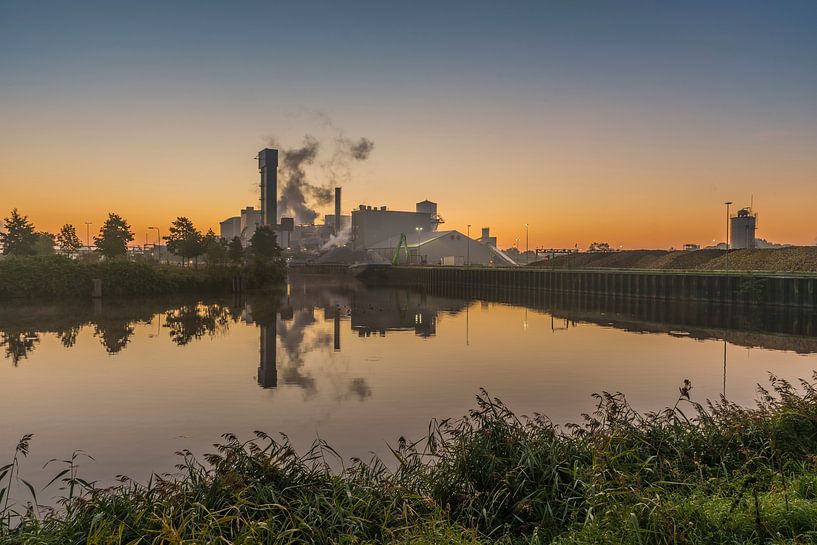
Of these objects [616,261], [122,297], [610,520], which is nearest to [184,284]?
[122,297]

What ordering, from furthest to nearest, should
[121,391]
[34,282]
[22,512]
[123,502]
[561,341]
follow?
[34,282] → [561,341] → [121,391] → [22,512] → [123,502]

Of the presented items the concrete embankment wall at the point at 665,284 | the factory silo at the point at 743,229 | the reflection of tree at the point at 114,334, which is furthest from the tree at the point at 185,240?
the factory silo at the point at 743,229

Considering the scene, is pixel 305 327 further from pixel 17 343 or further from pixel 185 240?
pixel 185 240

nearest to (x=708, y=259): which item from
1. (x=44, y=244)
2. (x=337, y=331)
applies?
(x=337, y=331)

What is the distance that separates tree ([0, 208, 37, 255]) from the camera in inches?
4016

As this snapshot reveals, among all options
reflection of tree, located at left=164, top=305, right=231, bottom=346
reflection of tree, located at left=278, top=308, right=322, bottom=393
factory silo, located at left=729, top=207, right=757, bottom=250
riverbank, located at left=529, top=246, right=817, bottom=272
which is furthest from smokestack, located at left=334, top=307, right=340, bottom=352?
factory silo, located at left=729, top=207, right=757, bottom=250

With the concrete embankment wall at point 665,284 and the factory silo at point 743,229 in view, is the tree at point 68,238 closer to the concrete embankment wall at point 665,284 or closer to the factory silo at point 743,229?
the concrete embankment wall at point 665,284

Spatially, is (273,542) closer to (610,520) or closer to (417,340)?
(610,520)

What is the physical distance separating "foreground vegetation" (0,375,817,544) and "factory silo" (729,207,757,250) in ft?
453

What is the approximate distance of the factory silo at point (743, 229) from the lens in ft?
443

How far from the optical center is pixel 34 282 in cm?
6247

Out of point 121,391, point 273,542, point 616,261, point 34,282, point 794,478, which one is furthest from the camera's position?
point 616,261

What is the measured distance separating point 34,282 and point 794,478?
69722 mm

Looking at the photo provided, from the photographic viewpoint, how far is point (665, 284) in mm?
65250
